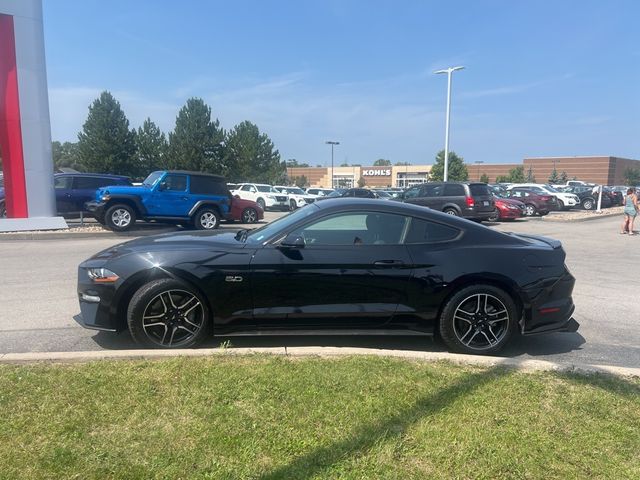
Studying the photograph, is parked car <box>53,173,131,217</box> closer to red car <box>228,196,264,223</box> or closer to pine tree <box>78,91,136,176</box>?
red car <box>228,196,264,223</box>

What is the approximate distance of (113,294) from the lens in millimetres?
4391

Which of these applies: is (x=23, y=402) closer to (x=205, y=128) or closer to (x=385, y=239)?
(x=385, y=239)

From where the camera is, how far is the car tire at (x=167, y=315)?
4.36 m

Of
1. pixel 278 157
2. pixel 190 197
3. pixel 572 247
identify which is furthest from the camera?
pixel 278 157

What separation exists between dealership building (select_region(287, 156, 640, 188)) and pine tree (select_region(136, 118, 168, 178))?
8338 centimetres

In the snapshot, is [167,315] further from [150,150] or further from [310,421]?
[150,150]

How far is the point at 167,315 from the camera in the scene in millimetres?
4438

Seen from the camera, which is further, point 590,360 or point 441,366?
point 590,360

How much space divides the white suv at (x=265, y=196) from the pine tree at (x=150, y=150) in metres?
19.5

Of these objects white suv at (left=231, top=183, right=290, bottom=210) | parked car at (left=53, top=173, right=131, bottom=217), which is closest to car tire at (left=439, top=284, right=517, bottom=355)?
parked car at (left=53, top=173, right=131, bottom=217)

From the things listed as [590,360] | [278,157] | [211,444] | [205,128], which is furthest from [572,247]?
[278,157]

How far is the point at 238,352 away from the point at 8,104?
1319 centimetres

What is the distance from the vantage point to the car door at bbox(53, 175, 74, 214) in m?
16.4

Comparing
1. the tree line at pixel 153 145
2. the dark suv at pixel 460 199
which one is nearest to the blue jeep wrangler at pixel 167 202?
the dark suv at pixel 460 199
